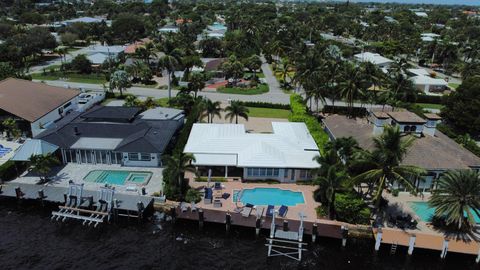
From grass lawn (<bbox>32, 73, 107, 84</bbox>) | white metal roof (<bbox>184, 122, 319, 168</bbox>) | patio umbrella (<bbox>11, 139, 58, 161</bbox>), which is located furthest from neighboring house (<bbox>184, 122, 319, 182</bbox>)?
grass lawn (<bbox>32, 73, 107, 84</bbox>)

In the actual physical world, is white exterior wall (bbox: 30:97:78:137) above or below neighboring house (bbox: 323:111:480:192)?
below

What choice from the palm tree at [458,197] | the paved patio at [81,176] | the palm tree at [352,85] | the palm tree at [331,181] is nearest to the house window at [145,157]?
the paved patio at [81,176]

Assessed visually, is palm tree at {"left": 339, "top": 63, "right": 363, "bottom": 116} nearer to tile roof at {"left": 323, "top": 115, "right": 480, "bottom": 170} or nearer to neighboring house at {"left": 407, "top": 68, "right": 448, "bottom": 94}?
tile roof at {"left": 323, "top": 115, "right": 480, "bottom": 170}

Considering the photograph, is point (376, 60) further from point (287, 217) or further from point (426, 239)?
point (287, 217)

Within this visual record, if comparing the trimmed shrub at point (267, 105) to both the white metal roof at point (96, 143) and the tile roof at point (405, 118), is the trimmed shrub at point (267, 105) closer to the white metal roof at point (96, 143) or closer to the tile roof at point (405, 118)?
the tile roof at point (405, 118)

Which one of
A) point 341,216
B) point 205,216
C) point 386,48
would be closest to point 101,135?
point 205,216
